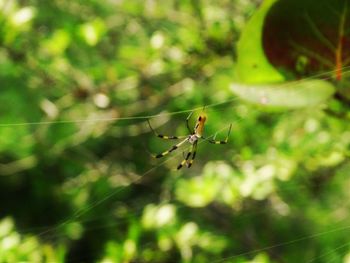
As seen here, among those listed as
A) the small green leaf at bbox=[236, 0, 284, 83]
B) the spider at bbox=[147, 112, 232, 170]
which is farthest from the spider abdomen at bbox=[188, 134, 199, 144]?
the small green leaf at bbox=[236, 0, 284, 83]

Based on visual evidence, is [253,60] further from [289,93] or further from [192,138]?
[192,138]

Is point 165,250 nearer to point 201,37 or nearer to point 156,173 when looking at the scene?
point 156,173

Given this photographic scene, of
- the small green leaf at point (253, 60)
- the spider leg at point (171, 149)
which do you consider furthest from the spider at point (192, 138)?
the small green leaf at point (253, 60)

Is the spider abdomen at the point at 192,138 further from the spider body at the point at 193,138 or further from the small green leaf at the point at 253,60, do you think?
the small green leaf at the point at 253,60

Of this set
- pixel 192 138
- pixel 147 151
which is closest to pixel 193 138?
pixel 192 138

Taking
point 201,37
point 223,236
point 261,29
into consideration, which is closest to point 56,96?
point 201,37

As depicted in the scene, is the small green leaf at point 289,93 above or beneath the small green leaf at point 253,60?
beneath

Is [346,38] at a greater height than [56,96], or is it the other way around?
[56,96]
